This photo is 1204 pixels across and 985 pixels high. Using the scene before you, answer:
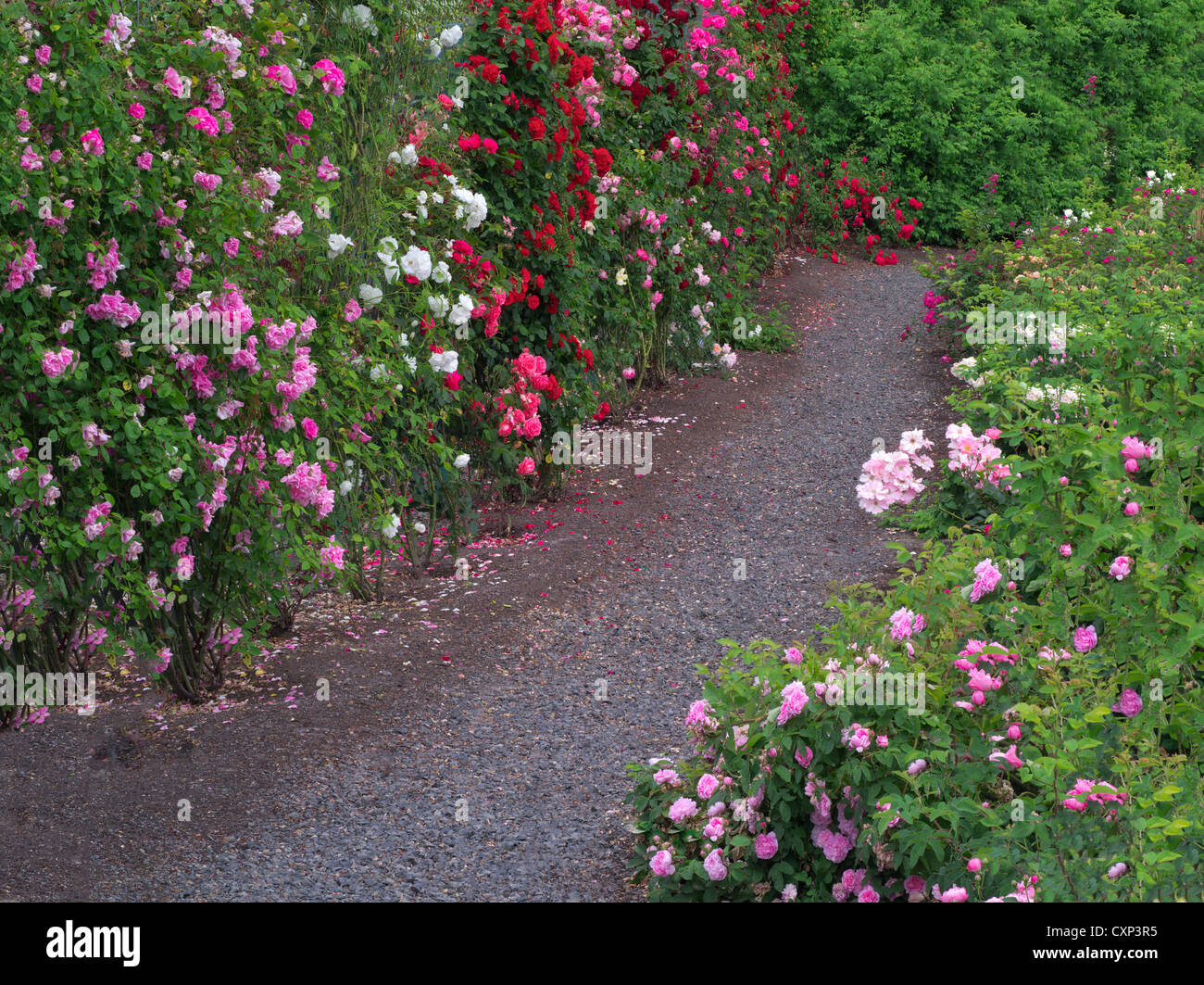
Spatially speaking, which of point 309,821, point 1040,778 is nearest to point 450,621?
point 309,821

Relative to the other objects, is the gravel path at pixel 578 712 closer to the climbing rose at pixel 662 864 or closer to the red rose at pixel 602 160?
the climbing rose at pixel 662 864

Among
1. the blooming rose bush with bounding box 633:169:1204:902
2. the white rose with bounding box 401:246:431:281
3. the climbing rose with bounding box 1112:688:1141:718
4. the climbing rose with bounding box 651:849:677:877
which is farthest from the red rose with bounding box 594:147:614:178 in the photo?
the climbing rose with bounding box 1112:688:1141:718

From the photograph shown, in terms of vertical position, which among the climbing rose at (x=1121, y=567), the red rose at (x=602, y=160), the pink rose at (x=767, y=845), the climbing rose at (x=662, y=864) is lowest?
the climbing rose at (x=662, y=864)

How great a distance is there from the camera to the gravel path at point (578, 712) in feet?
11.8

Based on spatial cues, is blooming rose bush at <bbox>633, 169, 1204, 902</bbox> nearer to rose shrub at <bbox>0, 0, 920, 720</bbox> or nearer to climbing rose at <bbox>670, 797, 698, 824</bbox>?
climbing rose at <bbox>670, 797, 698, 824</bbox>

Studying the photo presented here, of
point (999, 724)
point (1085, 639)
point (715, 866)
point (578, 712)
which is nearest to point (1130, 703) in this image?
point (1085, 639)

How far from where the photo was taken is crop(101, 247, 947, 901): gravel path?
3.60m

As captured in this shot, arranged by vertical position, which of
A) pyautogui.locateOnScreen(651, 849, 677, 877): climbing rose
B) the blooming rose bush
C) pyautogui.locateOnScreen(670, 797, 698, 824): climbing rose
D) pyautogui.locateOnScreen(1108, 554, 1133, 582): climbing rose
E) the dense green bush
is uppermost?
the dense green bush

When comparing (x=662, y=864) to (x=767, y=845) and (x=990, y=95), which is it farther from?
(x=990, y=95)

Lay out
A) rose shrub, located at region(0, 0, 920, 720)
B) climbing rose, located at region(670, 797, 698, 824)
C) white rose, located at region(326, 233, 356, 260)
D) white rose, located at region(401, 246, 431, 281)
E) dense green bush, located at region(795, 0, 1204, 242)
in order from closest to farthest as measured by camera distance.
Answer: climbing rose, located at region(670, 797, 698, 824) < rose shrub, located at region(0, 0, 920, 720) < white rose, located at region(326, 233, 356, 260) < white rose, located at region(401, 246, 431, 281) < dense green bush, located at region(795, 0, 1204, 242)

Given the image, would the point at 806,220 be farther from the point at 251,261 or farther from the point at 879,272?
the point at 251,261

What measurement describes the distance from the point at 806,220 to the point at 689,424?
248 inches

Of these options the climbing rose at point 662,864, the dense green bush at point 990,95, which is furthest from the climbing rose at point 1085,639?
the dense green bush at point 990,95
